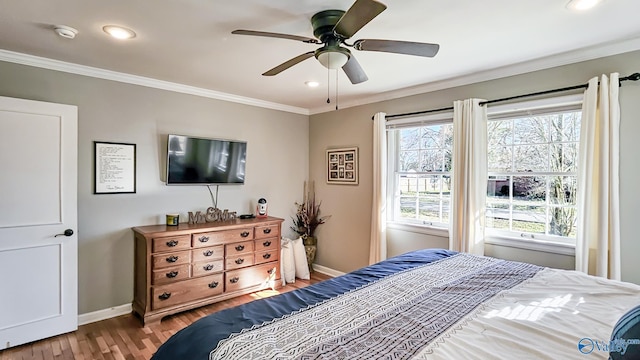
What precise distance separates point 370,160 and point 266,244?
165 cm

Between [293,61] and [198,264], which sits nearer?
[293,61]

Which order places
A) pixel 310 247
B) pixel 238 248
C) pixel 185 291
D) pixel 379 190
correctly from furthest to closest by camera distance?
pixel 310 247 < pixel 379 190 < pixel 238 248 < pixel 185 291

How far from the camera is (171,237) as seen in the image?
10.2 feet

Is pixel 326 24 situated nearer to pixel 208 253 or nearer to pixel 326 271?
pixel 208 253

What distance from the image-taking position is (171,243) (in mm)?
3096

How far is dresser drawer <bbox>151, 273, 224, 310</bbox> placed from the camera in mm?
3031

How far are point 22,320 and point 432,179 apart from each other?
4026 millimetres

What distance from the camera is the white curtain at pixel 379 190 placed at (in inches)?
150

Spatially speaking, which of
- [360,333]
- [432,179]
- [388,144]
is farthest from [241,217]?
[360,333]

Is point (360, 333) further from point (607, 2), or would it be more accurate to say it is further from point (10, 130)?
point (10, 130)

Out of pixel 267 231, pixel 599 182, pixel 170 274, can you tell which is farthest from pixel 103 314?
pixel 599 182

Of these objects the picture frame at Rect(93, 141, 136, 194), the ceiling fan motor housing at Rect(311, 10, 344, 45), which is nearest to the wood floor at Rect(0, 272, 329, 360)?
the picture frame at Rect(93, 141, 136, 194)

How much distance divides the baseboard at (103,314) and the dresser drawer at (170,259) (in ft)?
2.25

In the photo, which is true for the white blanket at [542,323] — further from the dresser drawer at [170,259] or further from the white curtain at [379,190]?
the dresser drawer at [170,259]
